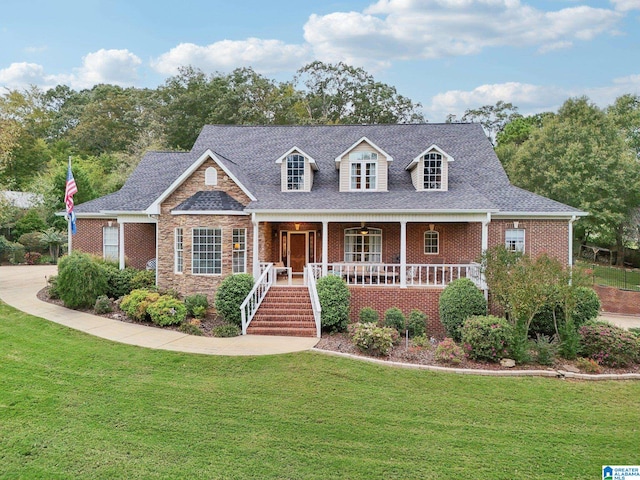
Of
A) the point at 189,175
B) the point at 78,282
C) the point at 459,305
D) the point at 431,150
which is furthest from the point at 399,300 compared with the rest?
the point at 78,282

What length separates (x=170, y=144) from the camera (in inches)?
1780

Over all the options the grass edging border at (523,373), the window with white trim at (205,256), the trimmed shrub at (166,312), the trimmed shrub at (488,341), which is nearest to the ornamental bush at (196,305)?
the trimmed shrub at (166,312)

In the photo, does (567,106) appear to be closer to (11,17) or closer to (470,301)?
(470,301)

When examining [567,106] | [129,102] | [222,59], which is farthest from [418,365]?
[129,102]

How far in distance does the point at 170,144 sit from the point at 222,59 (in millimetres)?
11870

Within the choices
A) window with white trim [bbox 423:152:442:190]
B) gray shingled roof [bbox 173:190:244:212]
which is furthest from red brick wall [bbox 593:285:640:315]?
gray shingled roof [bbox 173:190:244:212]

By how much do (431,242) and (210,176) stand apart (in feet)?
32.3

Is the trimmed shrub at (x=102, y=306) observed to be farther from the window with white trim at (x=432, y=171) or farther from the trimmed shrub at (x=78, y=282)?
the window with white trim at (x=432, y=171)

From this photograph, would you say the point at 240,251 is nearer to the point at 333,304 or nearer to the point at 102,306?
the point at 333,304

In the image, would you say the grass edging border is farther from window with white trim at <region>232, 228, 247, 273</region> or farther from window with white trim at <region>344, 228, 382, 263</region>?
window with white trim at <region>344, 228, 382, 263</region>

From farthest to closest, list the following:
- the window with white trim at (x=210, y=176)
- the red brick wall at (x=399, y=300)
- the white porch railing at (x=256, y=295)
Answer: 1. the window with white trim at (x=210, y=176)
2. the red brick wall at (x=399, y=300)
3. the white porch railing at (x=256, y=295)

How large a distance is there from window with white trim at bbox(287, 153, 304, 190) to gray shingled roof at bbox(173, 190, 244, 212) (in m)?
3.10

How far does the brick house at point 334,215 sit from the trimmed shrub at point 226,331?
1611 mm

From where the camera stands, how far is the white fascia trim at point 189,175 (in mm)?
15523
